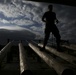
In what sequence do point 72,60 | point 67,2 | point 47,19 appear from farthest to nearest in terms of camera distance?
point 47,19 → point 72,60 → point 67,2

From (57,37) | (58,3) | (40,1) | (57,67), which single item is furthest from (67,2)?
(57,37)

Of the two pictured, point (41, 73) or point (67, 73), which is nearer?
point (67, 73)

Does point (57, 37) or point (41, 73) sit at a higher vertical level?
point (57, 37)

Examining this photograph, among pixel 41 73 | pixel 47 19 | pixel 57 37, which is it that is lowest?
pixel 41 73

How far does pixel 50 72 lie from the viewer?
7059 mm

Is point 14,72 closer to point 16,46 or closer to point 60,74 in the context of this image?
point 60,74

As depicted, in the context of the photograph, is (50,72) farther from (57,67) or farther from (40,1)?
(40,1)

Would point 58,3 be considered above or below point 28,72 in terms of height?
above

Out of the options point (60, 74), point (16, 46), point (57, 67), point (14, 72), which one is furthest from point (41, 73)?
point (16, 46)

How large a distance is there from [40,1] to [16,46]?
970 centimetres

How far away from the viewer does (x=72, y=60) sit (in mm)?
6918

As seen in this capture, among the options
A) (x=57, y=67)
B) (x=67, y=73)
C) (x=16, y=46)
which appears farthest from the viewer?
(x=16, y=46)

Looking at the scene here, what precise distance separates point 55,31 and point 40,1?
3.19 meters

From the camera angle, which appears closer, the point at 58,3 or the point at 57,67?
the point at 57,67
